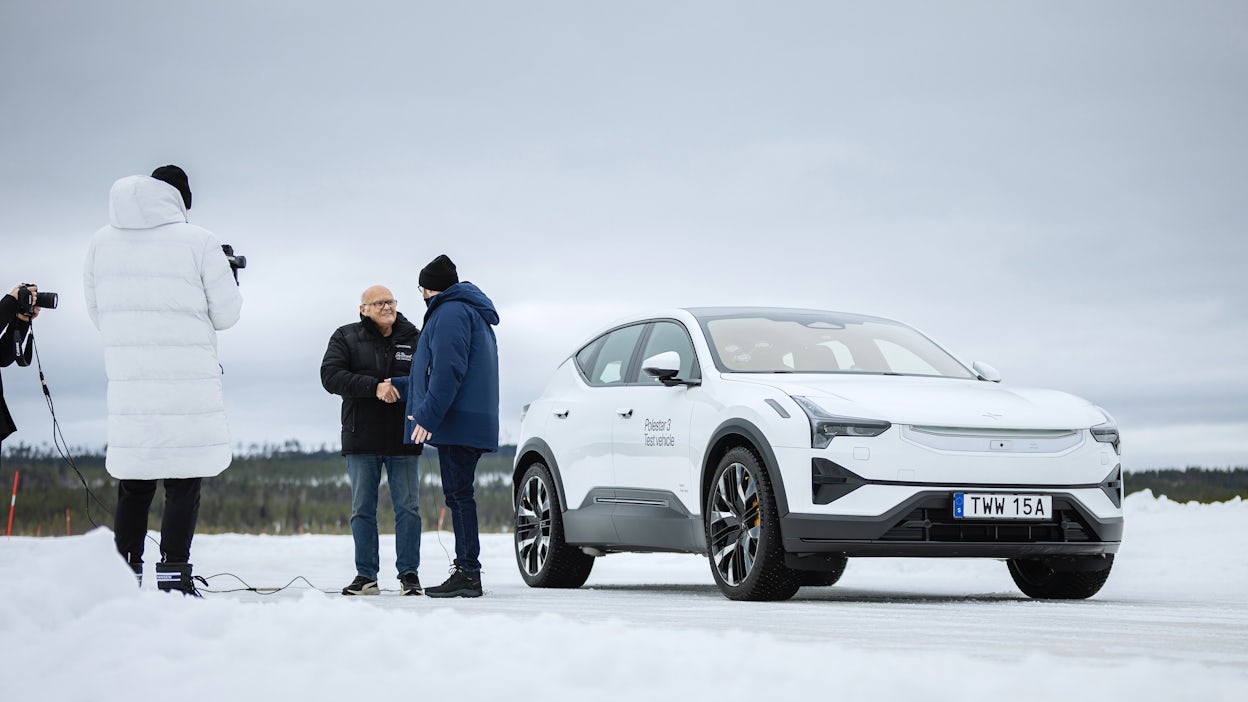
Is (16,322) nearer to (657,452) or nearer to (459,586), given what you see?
(459,586)

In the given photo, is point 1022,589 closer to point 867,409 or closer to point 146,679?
point 867,409

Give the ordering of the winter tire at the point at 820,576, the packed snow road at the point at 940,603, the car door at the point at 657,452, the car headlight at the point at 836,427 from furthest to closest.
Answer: the car door at the point at 657,452 < the winter tire at the point at 820,576 < the car headlight at the point at 836,427 < the packed snow road at the point at 940,603

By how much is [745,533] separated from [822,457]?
0.73m

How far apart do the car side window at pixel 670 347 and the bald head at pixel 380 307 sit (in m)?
1.75

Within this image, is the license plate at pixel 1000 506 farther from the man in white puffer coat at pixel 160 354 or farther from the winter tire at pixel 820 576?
the man in white puffer coat at pixel 160 354

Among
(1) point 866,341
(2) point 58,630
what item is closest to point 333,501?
(1) point 866,341

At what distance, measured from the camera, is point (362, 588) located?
1016 cm

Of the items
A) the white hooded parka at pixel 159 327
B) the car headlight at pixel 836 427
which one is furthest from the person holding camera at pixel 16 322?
the car headlight at pixel 836 427

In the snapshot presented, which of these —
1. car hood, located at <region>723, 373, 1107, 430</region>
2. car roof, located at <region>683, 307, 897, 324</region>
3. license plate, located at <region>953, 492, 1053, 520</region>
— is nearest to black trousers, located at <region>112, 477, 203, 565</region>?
car hood, located at <region>723, 373, 1107, 430</region>

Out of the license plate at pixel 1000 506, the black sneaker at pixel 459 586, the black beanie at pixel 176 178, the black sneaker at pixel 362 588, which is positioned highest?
the black beanie at pixel 176 178

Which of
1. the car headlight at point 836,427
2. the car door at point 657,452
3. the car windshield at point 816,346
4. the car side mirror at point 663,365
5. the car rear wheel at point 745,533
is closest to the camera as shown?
the car headlight at point 836,427

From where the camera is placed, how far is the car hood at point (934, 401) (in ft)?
27.3

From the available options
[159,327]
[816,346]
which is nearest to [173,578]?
[159,327]

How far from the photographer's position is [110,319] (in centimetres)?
788
